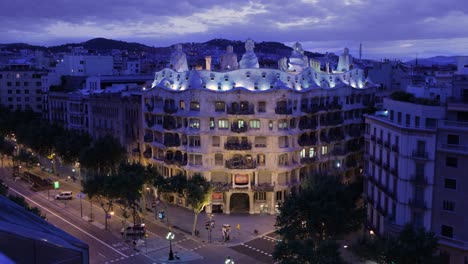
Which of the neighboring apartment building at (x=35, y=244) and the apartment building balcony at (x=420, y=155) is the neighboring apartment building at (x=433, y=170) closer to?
the apartment building balcony at (x=420, y=155)

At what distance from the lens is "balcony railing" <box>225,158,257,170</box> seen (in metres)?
82.6

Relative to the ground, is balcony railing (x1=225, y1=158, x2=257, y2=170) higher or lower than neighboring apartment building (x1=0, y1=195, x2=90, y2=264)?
lower

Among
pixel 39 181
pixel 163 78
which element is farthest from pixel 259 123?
pixel 39 181

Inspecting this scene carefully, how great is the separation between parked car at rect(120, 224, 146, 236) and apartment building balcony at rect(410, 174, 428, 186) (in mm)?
35651

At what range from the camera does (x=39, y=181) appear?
3996 inches

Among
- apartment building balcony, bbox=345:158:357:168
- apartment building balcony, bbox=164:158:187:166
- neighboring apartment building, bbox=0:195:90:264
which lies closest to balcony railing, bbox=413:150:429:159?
apartment building balcony, bbox=345:158:357:168

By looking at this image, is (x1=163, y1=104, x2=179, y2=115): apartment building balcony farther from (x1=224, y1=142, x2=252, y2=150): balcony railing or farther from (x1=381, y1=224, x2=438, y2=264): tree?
(x1=381, y1=224, x2=438, y2=264): tree

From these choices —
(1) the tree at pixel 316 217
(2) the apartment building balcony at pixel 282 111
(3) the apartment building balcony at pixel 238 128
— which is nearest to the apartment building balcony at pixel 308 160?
(2) the apartment building balcony at pixel 282 111

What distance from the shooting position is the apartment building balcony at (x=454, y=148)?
2175 inches

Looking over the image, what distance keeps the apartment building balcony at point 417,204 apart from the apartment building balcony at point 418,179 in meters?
2.12

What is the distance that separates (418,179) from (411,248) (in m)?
13.8

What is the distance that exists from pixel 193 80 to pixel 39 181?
40.2 m

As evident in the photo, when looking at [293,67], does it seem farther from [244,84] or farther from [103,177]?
[103,177]

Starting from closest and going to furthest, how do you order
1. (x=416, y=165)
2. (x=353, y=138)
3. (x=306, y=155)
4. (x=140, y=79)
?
(x=416, y=165) → (x=306, y=155) → (x=353, y=138) → (x=140, y=79)
